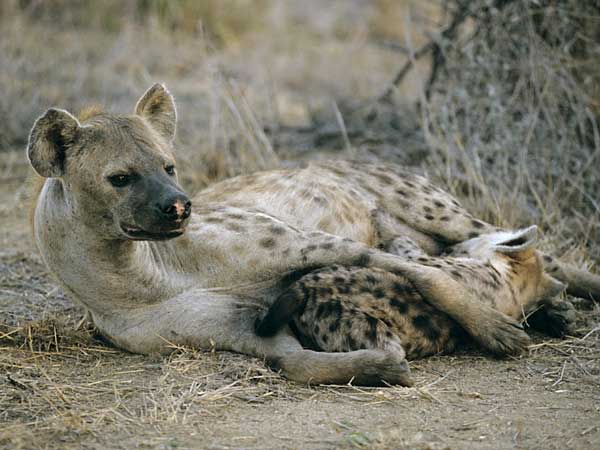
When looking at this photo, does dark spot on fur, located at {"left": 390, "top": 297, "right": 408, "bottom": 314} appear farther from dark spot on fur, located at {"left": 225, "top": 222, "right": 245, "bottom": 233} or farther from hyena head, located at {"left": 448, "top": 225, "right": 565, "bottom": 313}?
dark spot on fur, located at {"left": 225, "top": 222, "right": 245, "bottom": 233}

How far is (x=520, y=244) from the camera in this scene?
158 inches

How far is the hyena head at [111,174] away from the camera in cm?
311

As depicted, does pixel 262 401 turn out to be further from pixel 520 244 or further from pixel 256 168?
pixel 256 168

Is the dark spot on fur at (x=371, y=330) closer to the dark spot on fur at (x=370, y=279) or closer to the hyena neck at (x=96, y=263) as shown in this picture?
the dark spot on fur at (x=370, y=279)

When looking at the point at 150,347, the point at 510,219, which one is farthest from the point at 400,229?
the point at 150,347

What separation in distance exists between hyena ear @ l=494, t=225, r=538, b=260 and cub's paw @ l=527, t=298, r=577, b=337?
222mm

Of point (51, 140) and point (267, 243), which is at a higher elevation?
point (51, 140)

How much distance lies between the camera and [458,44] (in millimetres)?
5656

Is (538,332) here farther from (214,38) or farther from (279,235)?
(214,38)

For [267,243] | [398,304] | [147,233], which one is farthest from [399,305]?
[147,233]

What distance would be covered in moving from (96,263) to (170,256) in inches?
13.2

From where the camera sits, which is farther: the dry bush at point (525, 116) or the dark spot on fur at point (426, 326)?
the dry bush at point (525, 116)

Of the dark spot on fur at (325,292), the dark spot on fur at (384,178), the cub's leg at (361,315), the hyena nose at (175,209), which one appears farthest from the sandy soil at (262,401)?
the dark spot on fur at (384,178)

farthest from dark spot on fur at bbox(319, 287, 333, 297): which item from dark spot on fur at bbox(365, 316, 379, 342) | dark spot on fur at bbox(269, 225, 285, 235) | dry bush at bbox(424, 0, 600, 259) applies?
dry bush at bbox(424, 0, 600, 259)
